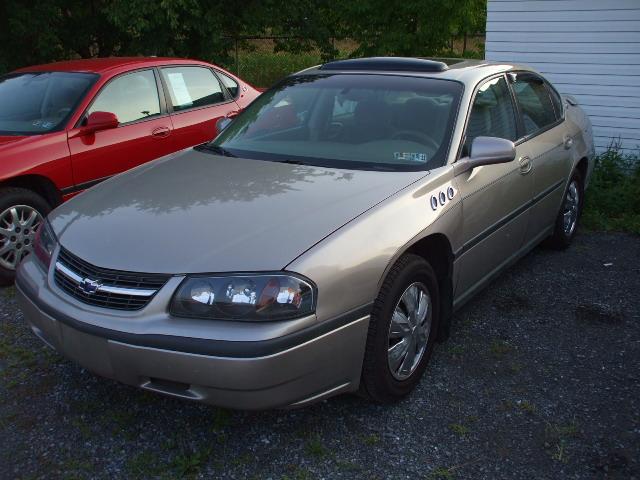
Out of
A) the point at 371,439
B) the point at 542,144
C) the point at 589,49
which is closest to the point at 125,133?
the point at 542,144

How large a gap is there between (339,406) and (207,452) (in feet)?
2.28

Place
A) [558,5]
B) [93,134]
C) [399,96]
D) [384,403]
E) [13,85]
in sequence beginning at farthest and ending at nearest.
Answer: [558,5] → [13,85] → [93,134] → [399,96] → [384,403]

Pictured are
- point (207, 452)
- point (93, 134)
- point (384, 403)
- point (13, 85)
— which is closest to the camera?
point (207, 452)

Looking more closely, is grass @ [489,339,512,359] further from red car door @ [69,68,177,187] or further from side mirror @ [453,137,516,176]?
red car door @ [69,68,177,187]

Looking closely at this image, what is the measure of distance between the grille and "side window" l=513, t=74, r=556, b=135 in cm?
291

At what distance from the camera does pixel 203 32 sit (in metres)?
11.4

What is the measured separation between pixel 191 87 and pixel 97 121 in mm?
1408

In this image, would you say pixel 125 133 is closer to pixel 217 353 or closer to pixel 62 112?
pixel 62 112

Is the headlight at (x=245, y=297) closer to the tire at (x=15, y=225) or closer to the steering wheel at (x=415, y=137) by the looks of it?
the steering wheel at (x=415, y=137)

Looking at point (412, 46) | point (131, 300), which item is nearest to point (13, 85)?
point (131, 300)

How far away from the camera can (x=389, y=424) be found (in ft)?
10.2

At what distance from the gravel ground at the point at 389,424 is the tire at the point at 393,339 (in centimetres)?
14

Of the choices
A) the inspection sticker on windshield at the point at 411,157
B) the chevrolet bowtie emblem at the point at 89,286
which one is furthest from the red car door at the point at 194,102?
the chevrolet bowtie emblem at the point at 89,286

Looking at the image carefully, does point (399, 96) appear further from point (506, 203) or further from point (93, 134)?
point (93, 134)
